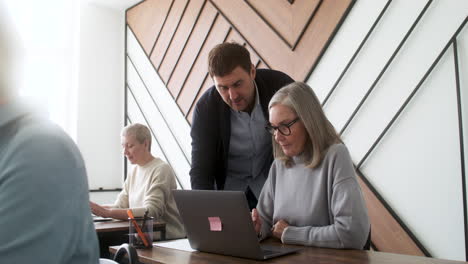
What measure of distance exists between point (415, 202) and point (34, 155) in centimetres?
230

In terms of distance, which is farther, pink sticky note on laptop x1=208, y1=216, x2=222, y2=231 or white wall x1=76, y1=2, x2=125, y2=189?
white wall x1=76, y1=2, x2=125, y2=189

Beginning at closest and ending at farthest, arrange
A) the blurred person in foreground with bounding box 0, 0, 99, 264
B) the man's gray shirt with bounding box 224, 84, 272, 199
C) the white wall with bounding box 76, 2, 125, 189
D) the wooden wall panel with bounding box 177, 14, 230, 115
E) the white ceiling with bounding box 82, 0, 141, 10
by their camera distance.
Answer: the blurred person in foreground with bounding box 0, 0, 99, 264 → the man's gray shirt with bounding box 224, 84, 272, 199 → the wooden wall panel with bounding box 177, 14, 230, 115 → the white wall with bounding box 76, 2, 125, 189 → the white ceiling with bounding box 82, 0, 141, 10

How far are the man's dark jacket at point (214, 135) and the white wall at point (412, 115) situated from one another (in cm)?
80

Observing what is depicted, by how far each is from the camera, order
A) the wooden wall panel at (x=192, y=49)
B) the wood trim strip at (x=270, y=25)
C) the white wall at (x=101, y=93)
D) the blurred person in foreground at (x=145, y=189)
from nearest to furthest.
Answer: the blurred person in foreground at (x=145, y=189) < the wood trim strip at (x=270, y=25) < the wooden wall panel at (x=192, y=49) < the white wall at (x=101, y=93)

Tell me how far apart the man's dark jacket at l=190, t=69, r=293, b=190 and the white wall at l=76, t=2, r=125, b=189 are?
2783 millimetres

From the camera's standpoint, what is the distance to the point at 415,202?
8.03ft

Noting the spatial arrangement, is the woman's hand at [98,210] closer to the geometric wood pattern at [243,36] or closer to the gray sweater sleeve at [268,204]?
the gray sweater sleeve at [268,204]

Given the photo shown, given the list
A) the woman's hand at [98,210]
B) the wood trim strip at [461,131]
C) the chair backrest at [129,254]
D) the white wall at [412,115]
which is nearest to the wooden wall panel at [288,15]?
the white wall at [412,115]

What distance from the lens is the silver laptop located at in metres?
1.21

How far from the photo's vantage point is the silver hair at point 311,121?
157 cm

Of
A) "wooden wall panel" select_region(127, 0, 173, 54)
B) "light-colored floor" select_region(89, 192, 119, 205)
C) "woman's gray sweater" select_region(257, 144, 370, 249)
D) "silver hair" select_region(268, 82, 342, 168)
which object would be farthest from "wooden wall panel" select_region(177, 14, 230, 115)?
"woman's gray sweater" select_region(257, 144, 370, 249)

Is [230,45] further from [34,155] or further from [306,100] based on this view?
[34,155]

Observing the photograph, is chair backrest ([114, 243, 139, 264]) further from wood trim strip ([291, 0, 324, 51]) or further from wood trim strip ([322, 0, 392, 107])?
wood trim strip ([291, 0, 324, 51])

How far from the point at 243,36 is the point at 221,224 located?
2526 millimetres
